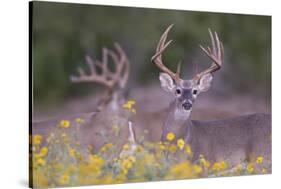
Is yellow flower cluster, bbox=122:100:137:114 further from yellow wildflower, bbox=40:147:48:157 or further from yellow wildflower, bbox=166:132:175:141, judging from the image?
yellow wildflower, bbox=40:147:48:157

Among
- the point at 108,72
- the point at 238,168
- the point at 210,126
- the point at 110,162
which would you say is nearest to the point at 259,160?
the point at 238,168

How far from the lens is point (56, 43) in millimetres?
8852

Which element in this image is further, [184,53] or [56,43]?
[184,53]

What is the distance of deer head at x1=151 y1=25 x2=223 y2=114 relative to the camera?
9438 mm

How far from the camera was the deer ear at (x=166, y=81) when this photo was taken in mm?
9438

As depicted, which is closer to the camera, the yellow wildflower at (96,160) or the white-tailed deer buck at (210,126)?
the yellow wildflower at (96,160)

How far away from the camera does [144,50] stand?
9.36m

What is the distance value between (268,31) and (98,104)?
8.28ft

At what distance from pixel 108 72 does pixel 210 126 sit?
1.49 meters

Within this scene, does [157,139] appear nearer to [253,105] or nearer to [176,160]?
[176,160]

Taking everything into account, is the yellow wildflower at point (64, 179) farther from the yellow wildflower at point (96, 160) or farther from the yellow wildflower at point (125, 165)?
the yellow wildflower at point (125, 165)

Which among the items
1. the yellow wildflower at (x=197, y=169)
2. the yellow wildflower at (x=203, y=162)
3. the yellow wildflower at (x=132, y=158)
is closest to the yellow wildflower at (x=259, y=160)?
the yellow wildflower at (x=203, y=162)

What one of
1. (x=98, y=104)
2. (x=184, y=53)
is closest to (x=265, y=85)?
(x=184, y=53)

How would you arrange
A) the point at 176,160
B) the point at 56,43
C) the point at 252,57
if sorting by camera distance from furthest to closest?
the point at 252,57, the point at 176,160, the point at 56,43
